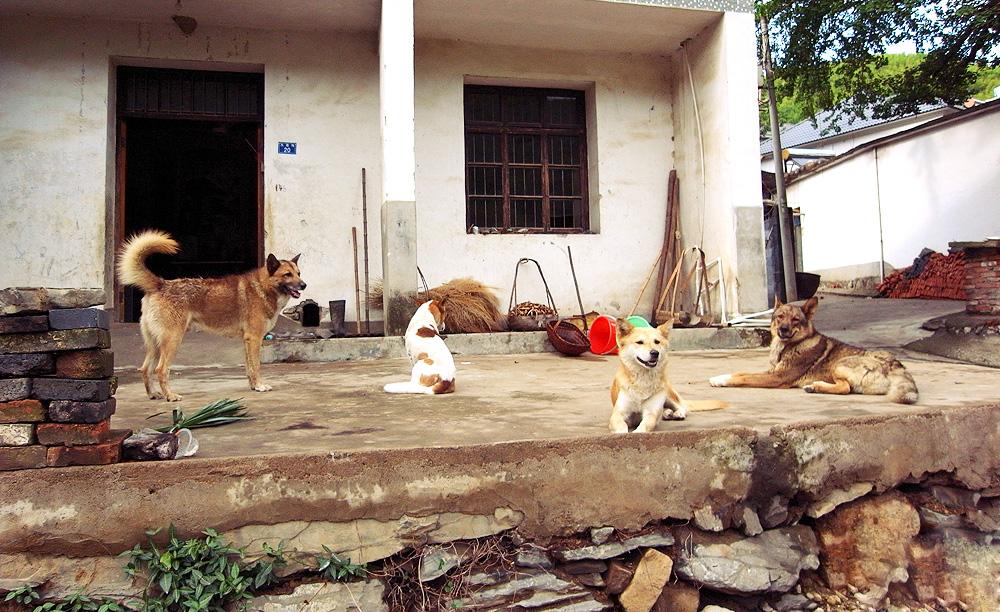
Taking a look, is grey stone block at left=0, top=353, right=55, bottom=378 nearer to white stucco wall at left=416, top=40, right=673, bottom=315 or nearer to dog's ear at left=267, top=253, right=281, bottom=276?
dog's ear at left=267, top=253, right=281, bottom=276

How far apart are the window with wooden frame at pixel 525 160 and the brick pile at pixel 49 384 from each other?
6.43 meters

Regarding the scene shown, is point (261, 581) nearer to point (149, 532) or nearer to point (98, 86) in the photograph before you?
point (149, 532)

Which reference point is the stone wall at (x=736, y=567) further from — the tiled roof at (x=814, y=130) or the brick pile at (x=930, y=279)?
the tiled roof at (x=814, y=130)

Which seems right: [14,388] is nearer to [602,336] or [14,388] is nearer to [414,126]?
[602,336]

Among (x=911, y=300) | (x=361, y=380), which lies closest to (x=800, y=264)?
(x=911, y=300)

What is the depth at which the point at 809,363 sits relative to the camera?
439cm

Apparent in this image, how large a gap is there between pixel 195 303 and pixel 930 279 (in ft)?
38.7

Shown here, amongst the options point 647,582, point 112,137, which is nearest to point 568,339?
point 647,582

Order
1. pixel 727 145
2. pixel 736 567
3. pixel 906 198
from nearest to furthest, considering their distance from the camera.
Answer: pixel 736 567
pixel 727 145
pixel 906 198

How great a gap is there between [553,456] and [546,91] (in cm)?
747

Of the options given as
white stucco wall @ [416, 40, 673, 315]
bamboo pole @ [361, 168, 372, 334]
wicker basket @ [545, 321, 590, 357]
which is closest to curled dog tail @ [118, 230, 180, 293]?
bamboo pole @ [361, 168, 372, 334]

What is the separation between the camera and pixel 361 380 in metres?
4.84

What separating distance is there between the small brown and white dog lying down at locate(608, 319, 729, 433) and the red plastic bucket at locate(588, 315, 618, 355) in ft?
10.0

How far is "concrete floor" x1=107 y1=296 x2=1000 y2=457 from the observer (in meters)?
2.85
